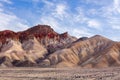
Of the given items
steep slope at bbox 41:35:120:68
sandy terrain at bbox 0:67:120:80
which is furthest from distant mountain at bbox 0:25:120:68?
sandy terrain at bbox 0:67:120:80

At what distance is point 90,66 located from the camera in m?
140

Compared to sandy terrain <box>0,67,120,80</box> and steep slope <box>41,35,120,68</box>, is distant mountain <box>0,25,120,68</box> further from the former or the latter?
sandy terrain <box>0,67,120,80</box>

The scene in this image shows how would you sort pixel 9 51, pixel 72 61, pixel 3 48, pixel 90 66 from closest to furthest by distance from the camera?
pixel 90 66
pixel 72 61
pixel 9 51
pixel 3 48

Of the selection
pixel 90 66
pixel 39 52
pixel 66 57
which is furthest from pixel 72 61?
pixel 39 52

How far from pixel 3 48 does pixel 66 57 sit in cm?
5300

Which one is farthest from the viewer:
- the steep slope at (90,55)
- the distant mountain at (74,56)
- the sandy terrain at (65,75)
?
the distant mountain at (74,56)

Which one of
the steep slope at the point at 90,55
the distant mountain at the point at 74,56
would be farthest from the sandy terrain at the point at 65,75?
the distant mountain at the point at 74,56

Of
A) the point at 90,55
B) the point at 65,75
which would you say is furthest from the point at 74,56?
the point at 65,75

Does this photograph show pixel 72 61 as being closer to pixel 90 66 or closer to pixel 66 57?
pixel 66 57

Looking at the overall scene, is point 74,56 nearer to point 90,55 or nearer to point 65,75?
point 90,55

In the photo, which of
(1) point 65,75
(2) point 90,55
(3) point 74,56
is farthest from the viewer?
(2) point 90,55

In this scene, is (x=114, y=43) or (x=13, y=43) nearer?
(x=114, y=43)

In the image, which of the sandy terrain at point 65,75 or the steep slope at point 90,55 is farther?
the steep slope at point 90,55

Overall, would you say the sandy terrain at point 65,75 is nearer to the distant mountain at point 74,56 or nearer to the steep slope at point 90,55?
the steep slope at point 90,55
